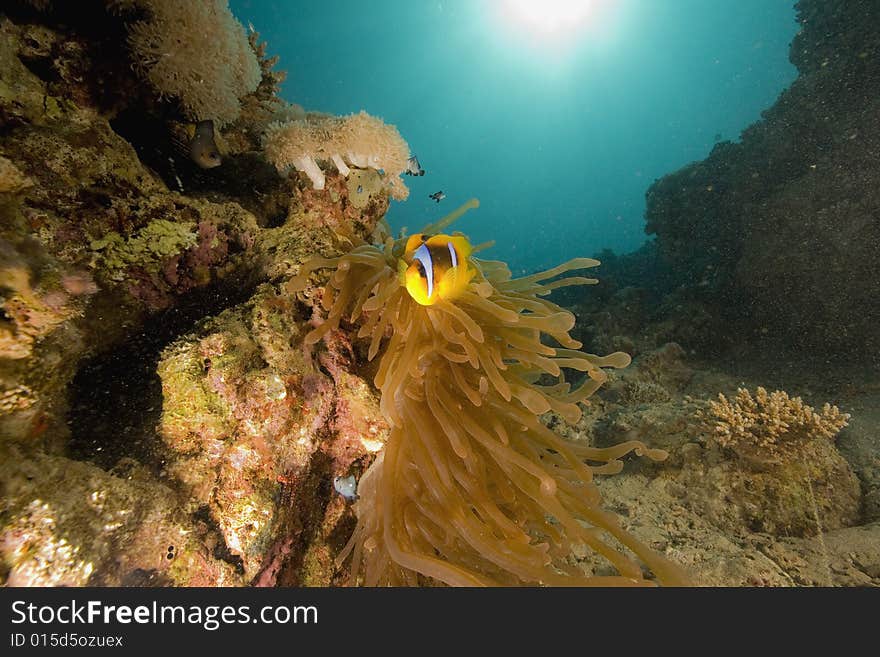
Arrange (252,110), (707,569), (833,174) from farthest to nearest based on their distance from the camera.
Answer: (833,174) → (252,110) → (707,569)

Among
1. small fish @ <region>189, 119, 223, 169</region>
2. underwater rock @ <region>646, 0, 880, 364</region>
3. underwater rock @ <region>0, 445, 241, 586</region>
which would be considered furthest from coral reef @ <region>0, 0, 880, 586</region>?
underwater rock @ <region>646, 0, 880, 364</region>

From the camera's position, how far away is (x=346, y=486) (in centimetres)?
204

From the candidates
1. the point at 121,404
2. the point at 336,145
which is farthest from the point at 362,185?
the point at 121,404

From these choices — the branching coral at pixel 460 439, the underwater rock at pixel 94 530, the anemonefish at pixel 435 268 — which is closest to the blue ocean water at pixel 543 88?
the branching coral at pixel 460 439

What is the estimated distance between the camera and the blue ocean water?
213ft

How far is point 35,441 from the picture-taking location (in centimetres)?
132

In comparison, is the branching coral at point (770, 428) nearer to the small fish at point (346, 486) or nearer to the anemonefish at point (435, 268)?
the anemonefish at point (435, 268)

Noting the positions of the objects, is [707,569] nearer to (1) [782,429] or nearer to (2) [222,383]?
(1) [782,429]

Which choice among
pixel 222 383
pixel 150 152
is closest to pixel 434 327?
pixel 222 383

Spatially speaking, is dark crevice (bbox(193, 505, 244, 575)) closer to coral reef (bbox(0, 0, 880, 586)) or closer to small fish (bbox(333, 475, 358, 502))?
coral reef (bbox(0, 0, 880, 586))

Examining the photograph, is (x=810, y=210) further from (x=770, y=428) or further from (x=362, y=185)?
(x=362, y=185)

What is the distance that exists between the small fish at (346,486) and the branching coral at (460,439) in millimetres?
50

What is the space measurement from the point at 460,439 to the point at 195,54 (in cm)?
256
